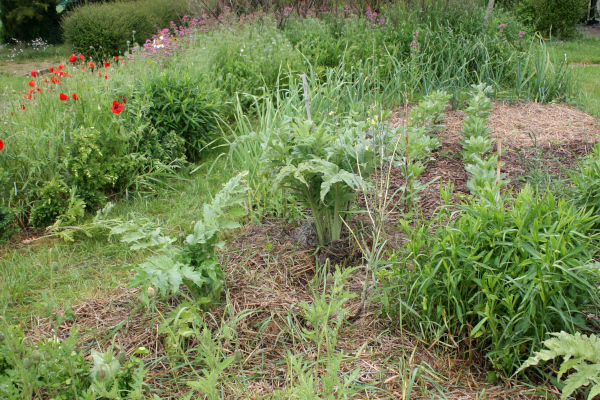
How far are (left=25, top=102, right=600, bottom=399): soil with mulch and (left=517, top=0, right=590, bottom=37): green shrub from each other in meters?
11.4

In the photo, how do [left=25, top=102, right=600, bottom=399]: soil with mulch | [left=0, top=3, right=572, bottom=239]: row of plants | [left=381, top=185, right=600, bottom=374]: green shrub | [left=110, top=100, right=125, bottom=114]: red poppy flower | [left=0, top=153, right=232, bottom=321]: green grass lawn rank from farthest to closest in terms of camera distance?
[left=110, top=100, right=125, bottom=114]: red poppy flower < [left=0, top=3, right=572, bottom=239]: row of plants < [left=0, top=153, right=232, bottom=321]: green grass lawn < [left=25, top=102, right=600, bottom=399]: soil with mulch < [left=381, top=185, right=600, bottom=374]: green shrub

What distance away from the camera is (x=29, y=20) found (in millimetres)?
14062

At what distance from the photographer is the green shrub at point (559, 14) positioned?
12.1 metres

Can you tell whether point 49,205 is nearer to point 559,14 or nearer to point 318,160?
point 318,160

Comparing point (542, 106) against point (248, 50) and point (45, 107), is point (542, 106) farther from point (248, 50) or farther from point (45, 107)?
point (45, 107)

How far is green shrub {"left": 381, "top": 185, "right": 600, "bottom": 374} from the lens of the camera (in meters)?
1.75

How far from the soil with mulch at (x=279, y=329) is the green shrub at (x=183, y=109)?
1.72m

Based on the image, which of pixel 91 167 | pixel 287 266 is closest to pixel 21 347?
pixel 287 266

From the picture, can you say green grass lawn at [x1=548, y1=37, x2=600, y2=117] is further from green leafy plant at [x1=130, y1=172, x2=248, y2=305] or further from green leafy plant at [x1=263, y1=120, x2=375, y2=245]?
green leafy plant at [x1=130, y1=172, x2=248, y2=305]

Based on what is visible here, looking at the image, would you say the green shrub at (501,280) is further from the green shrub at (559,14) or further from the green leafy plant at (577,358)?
the green shrub at (559,14)

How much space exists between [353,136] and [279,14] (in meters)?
6.54

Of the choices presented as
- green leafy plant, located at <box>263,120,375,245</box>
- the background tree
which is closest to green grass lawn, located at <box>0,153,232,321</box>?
green leafy plant, located at <box>263,120,375,245</box>

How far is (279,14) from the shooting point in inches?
329

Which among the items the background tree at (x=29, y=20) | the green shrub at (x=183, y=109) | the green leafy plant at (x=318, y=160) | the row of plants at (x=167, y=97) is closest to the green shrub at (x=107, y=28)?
the background tree at (x=29, y=20)
